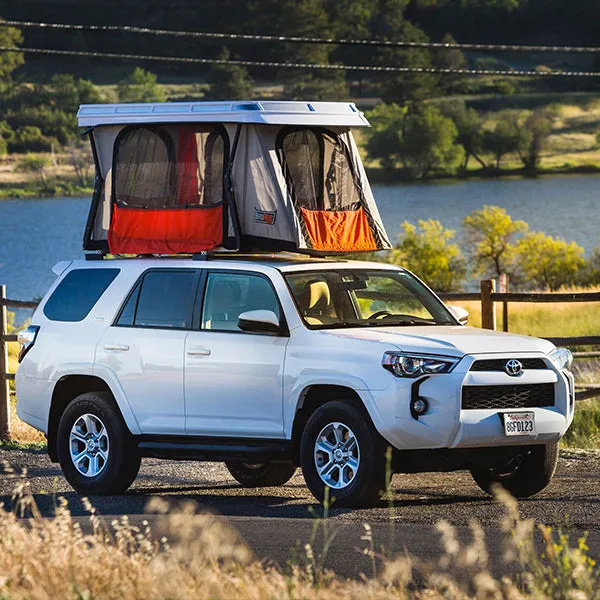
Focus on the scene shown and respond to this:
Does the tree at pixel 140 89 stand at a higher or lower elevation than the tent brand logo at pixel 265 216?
higher

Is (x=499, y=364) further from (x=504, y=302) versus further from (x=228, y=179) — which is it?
(x=504, y=302)

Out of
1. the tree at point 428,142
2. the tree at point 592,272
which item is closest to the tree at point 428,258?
the tree at point 592,272

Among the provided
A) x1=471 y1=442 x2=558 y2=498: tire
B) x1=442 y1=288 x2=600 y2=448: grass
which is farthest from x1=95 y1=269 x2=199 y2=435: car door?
x1=442 y1=288 x2=600 y2=448: grass

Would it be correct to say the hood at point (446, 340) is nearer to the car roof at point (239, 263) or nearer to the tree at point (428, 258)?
the car roof at point (239, 263)

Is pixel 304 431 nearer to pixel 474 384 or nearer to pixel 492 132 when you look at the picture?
pixel 474 384

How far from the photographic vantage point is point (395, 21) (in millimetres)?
107312

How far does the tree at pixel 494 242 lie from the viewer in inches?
3307

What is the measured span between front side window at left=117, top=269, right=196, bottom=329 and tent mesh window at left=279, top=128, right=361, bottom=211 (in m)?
1.22

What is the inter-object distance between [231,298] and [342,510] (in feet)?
6.79

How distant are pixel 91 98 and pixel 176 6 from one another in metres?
27.1

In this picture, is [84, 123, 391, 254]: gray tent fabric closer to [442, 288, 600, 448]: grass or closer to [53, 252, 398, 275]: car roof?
[53, 252, 398, 275]: car roof

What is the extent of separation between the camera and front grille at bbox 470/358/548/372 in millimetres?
10609

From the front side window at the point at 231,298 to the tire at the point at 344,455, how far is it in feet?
3.71

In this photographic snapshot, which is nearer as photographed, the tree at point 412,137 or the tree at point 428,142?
the tree at point 412,137
